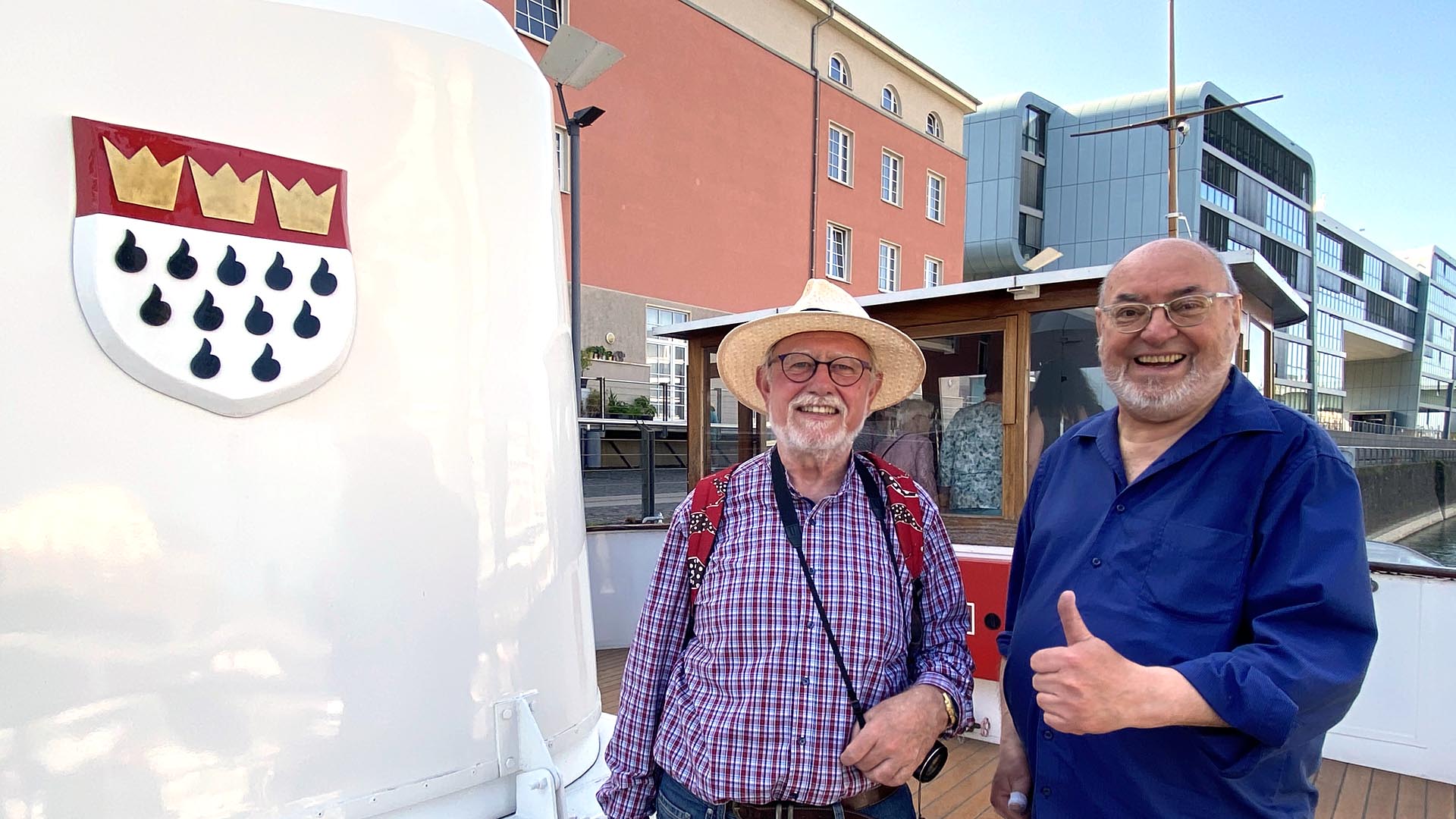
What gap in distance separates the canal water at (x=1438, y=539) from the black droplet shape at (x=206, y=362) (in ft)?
46.9

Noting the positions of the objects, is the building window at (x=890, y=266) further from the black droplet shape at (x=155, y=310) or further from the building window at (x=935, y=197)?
the black droplet shape at (x=155, y=310)

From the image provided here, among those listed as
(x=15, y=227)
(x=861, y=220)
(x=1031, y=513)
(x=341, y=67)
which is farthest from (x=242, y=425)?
(x=861, y=220)

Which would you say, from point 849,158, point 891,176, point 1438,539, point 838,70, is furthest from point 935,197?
point 1438,539

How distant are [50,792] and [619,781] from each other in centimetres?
101

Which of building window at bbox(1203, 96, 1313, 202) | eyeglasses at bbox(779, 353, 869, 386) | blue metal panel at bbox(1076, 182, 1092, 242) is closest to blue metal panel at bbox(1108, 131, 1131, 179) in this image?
blue metal panel at bbox(1076, 182, 1092, 242)

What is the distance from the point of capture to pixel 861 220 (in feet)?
80.2

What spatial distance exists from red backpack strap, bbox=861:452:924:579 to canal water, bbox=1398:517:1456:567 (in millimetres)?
13009

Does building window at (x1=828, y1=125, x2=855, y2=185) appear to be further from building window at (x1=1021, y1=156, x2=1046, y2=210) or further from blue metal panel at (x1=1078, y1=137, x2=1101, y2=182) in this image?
blue metal panel at (x1=1078, y1=137, x2=1101, y2=182)

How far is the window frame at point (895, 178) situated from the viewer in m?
25.4

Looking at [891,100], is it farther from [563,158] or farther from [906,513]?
[906,513]

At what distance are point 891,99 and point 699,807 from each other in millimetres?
26793

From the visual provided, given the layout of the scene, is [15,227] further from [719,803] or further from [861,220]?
[861,220]

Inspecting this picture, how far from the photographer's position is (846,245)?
24.2 metres

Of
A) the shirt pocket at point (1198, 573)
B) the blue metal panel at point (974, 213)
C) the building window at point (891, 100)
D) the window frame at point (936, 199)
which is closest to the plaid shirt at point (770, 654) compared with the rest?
the shirt pocket at point (1198, 573)
